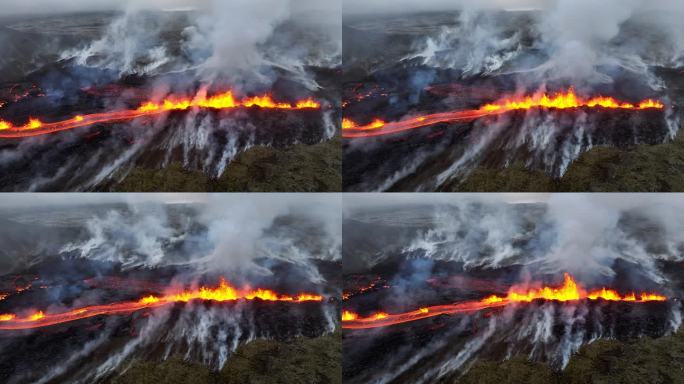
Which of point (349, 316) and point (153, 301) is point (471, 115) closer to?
point (349, 316)

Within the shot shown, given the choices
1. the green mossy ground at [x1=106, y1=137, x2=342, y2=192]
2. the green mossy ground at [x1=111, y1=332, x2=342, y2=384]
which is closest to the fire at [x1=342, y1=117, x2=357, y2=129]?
the green mossy ground at [x1=106, y1=137, x2=342, y2=192]

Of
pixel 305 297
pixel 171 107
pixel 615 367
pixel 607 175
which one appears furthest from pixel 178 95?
pixel 615 367

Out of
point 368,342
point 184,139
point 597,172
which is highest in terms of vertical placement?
point 184,139

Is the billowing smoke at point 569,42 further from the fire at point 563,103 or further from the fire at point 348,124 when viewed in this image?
the fire at point 348,124

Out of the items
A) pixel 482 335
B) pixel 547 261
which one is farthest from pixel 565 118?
pixel 482 335

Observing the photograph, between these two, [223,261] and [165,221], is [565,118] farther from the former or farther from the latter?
[165,221]

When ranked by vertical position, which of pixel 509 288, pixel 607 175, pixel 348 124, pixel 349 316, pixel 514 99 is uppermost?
pixel 514 99

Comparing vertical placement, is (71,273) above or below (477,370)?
above
